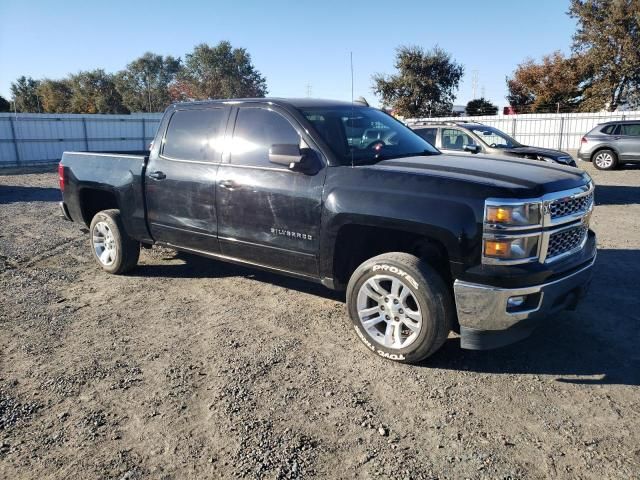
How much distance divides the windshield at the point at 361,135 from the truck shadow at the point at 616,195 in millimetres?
7675

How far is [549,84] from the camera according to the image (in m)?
38.7

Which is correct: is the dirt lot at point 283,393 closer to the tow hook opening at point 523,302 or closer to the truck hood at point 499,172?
the tow hook opening at point 523,302

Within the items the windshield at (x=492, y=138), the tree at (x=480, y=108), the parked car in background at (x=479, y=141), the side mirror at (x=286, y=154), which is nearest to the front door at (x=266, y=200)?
the side mirror at (x=286, y=154)

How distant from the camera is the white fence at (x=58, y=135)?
21.3 metres

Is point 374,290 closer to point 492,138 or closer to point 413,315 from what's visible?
point 413,315

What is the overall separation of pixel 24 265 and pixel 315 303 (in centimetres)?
393

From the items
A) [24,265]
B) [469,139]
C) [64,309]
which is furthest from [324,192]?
[469,139]

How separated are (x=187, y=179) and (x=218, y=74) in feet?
216

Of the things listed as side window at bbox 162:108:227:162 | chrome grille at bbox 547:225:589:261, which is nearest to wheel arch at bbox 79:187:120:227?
side window at bbox 162:108:227:162

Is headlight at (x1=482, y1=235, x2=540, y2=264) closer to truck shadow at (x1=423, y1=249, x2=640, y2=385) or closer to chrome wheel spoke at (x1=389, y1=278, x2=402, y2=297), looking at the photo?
chrome wheel spoke at (x1=389, y1=278, x2=402, y2=297)

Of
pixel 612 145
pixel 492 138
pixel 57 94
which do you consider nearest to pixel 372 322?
pixel 492 138

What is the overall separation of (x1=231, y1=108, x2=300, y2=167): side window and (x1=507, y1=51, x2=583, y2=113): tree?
37208mm

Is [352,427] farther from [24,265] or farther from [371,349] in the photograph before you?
[24,265]

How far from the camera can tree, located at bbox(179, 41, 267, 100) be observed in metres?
65.2
